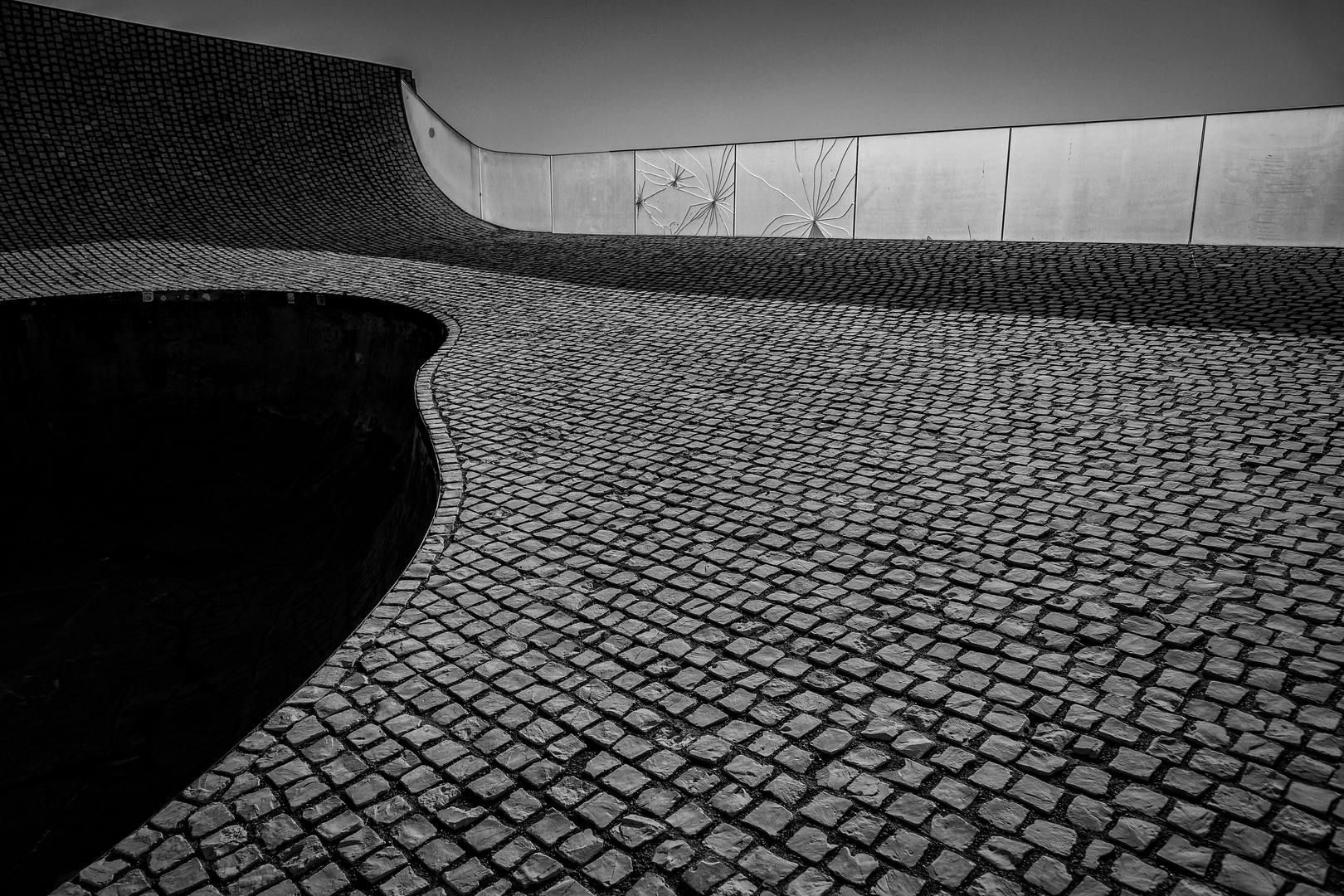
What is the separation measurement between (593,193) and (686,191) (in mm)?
1761

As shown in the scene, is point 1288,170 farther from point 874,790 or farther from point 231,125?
point 231,125

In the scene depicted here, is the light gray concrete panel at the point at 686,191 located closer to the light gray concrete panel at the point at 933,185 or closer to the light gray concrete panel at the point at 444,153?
the light gray concrete panel at the point at 933,185

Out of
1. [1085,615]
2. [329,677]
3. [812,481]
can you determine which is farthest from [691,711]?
[812,481]

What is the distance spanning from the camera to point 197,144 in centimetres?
1259

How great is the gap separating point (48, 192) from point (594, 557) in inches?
436

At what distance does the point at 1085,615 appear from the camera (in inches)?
113

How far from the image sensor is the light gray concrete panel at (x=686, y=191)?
12250 mm

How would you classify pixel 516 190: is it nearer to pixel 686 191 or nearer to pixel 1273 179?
pixel 686 191

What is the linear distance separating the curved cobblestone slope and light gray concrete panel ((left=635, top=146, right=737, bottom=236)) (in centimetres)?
667

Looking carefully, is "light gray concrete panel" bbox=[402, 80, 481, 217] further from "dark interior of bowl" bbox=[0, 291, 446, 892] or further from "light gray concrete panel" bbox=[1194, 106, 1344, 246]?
"light gray concrete panel" bbox=[1194, 106, 1344, 246]

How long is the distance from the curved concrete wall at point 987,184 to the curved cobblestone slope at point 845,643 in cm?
346

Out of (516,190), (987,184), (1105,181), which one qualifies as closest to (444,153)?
(516,190)

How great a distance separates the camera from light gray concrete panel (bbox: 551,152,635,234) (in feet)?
43.1

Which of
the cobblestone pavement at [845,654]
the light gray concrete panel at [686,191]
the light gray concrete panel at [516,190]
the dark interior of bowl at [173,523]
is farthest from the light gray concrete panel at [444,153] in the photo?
the cobblestone pavement at [845,654]
